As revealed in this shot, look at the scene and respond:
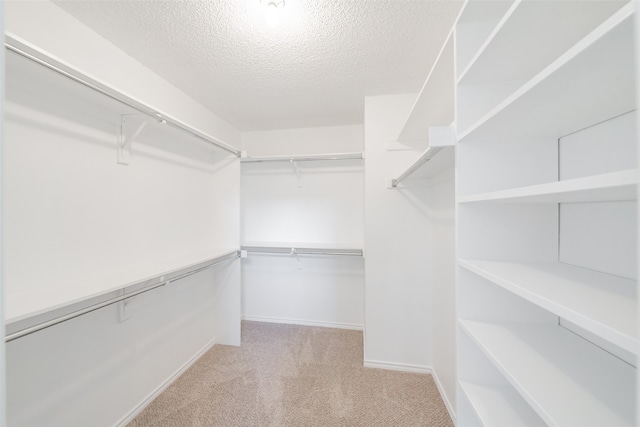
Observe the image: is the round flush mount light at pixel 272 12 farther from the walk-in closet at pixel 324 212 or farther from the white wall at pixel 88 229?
the white wall at pixel 88 229

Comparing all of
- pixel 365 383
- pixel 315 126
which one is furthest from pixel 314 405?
pixel 315 126

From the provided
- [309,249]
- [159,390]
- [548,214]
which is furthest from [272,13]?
[159,390]

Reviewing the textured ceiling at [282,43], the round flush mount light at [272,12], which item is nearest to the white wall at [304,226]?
the textured ceiling at [282,43]

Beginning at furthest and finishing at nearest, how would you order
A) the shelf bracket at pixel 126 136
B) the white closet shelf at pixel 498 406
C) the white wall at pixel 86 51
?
the shelf bracket at pixel 126 136 < the white wall at pixel 86 51 < the white closet shelf at pixel 498 406

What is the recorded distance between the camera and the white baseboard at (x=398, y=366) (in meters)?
1.97

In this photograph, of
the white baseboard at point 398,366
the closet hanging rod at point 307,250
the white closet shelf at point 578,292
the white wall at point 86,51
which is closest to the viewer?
the white closet shelf at point 578,292

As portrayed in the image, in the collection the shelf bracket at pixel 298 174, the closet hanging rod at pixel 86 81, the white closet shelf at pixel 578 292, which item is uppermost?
the closet hanging rod at pixel 86 81

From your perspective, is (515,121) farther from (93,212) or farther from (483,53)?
(93,212)

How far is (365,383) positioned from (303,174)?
2.09 meters

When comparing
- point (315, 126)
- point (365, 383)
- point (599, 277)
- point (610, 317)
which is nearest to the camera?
point (610, 317)

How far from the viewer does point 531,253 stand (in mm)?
843

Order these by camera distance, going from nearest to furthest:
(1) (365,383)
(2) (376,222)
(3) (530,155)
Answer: (3) (530,155) → (1) (365,383) → (2) (376,222)

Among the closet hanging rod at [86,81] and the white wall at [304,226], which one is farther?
the white wall at [304,226]

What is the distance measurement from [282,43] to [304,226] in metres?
1.83
